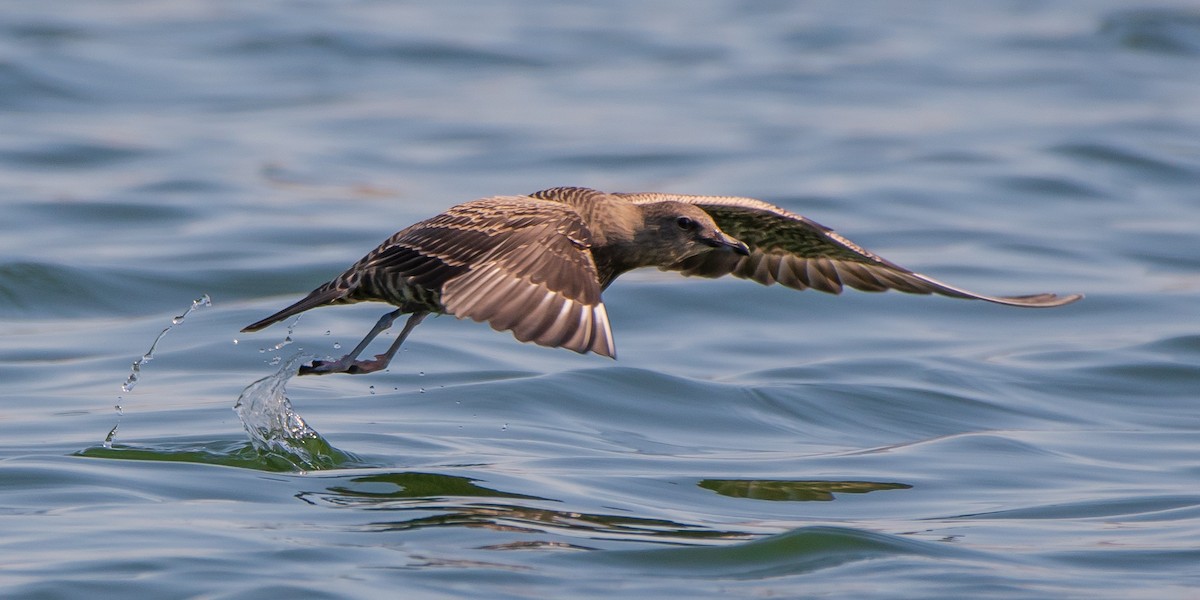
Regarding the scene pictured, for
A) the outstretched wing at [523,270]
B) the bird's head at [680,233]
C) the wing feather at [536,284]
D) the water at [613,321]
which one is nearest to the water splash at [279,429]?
the water at [613,321]

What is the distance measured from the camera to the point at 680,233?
297 inches

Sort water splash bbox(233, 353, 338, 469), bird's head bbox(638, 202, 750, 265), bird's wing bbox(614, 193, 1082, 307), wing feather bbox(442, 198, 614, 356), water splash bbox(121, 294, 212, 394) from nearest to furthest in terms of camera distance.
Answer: wing feather bbox(442, 198, 614, 356) < water splash bbox(233, 353, 338, 469) < bird's head bbox(638, 202, 750, 265) < bird's wing bbox(614, 193, 1082, 307) < water splash bbox(121, 294, 212, 394)

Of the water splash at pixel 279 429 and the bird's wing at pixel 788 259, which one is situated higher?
the bird's wing at pixel 788 259

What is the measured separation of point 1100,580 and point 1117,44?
1689 centimetres

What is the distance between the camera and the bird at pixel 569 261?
21.1ft

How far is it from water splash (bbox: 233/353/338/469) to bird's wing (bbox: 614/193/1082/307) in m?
1.76

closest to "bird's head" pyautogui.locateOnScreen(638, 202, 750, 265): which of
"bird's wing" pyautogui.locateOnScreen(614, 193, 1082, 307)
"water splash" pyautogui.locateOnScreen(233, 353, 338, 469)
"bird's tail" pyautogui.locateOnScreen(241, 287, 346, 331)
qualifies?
"bird's wing" pyautogui.locateOnScreen(614, 193, 1082, 307)

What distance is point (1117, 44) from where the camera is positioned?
21891 millimetres

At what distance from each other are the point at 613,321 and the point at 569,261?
427cm

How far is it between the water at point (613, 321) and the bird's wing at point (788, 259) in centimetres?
79

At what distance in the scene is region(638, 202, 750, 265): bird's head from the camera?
752 centimetres

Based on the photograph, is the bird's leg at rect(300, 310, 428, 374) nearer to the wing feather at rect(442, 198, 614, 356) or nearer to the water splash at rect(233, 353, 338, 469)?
the water splash at rect(233, 353, 338, 469)

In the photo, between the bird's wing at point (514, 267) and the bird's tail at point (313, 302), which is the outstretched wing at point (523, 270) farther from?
the bird's tail at point (313, 302)

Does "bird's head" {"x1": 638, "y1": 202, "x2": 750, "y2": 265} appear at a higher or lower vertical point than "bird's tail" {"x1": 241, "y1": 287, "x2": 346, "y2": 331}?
higher
